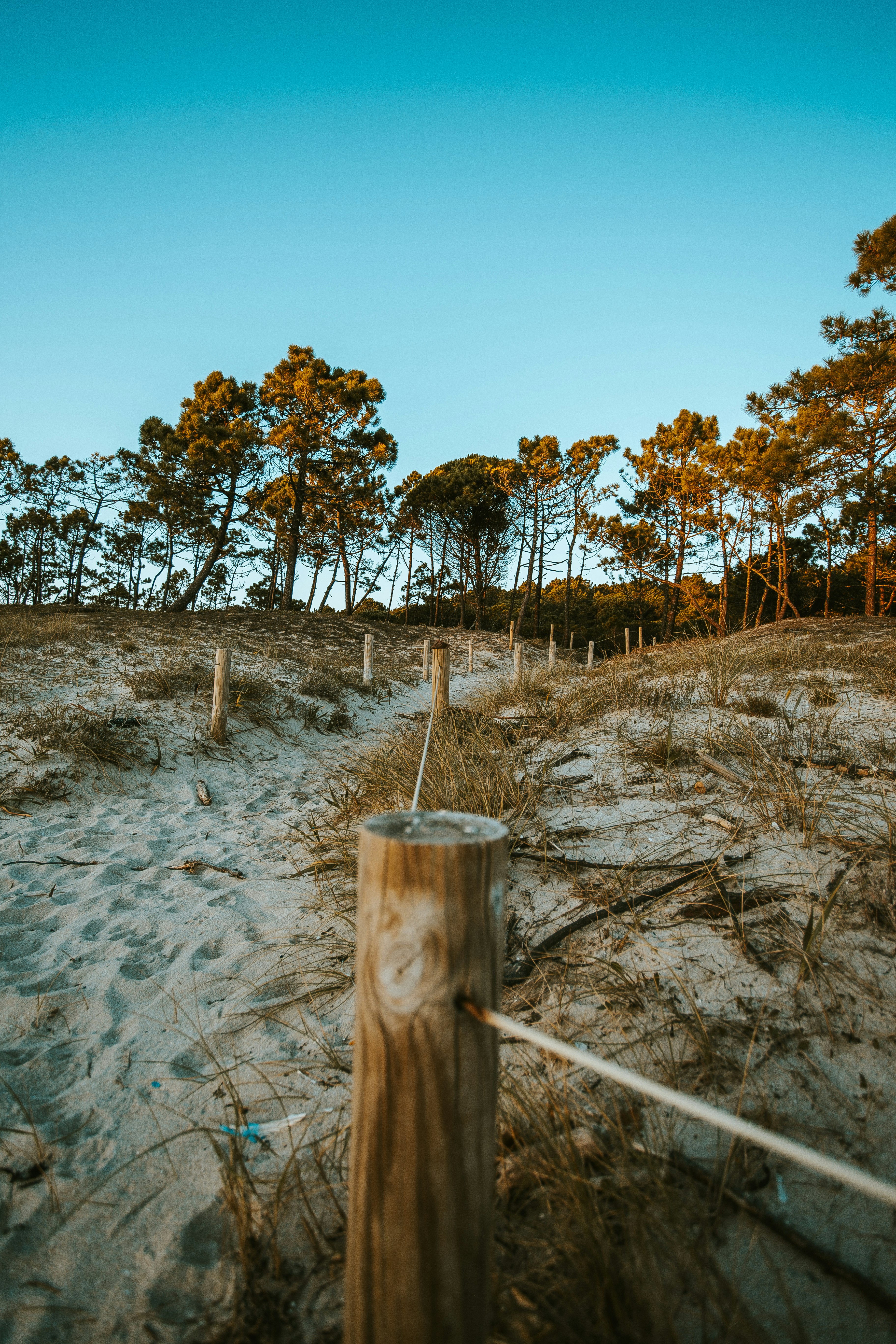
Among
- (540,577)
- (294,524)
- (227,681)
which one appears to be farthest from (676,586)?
(227,681)

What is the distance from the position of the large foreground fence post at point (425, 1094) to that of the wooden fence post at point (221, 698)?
5856 mm

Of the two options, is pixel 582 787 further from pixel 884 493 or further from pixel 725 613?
pixel 725 613

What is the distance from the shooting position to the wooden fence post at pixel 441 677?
468cm

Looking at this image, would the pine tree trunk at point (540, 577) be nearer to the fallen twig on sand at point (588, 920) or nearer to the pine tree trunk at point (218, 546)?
the pine tree trunk at point (218, 546)

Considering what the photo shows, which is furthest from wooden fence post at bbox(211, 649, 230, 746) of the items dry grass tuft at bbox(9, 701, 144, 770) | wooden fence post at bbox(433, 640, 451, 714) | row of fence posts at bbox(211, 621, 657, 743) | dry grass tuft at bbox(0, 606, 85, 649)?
dry grass tuft at bbox(0, 606, 85, 649)

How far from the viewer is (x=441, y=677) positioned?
502 centimetres

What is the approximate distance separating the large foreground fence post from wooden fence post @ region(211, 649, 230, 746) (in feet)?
19.2

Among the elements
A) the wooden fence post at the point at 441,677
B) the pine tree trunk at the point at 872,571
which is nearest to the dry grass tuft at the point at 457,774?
the wooden fence post at the point at 441,677

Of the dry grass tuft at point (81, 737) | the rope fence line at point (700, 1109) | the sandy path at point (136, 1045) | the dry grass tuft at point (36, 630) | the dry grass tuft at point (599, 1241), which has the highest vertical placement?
the dry grass tuft at point (36, 630)

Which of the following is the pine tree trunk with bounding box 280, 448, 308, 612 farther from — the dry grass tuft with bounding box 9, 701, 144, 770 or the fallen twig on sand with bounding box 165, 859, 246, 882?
the fallen twig on sand with bounding box 165, 859, 246, 882

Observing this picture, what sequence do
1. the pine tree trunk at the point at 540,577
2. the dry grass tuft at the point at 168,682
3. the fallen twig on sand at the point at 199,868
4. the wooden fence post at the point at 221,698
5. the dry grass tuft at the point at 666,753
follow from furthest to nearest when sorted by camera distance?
the pine tree trunk at the point at 540,577 < the dry grass tuft at the point at 168,682 < the wooden fence post at the point at 221,698 < the dry grass tuft at the point at 666,753 < the fallen twig on sand at the point at 199,868

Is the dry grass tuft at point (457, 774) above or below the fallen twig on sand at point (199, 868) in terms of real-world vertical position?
above

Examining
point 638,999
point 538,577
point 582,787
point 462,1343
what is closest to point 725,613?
point 538,577

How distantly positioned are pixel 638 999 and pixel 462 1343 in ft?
4.31
